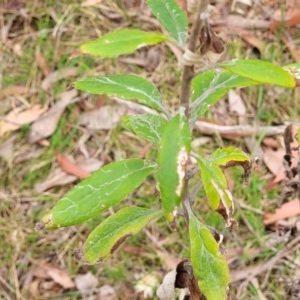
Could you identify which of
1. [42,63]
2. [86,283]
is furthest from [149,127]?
[42,63]

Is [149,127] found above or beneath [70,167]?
above

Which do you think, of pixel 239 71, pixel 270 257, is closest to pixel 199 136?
pixel 270 257

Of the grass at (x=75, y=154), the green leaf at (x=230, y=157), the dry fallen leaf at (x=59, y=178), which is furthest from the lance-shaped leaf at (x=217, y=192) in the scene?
the dry fallen leaf at (x=59, y=178)

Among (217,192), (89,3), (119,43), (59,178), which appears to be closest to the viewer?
(119,43)

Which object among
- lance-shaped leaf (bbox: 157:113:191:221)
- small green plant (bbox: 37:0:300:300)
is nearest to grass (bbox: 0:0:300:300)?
small green plant (bbox: 37:0:300:300)

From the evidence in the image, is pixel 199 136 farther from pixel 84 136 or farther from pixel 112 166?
pixel 112 166

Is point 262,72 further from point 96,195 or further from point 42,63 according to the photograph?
point 42,63
